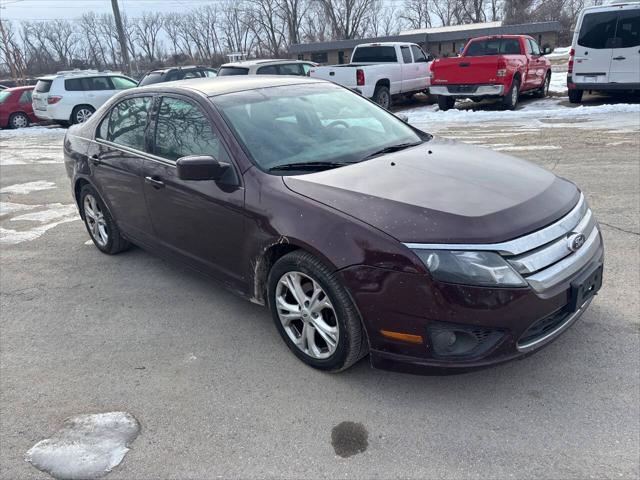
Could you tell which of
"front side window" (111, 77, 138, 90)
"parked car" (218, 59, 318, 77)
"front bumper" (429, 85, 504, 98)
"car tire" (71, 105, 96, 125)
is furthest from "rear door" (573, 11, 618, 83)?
"car tire" (71, 105, 96, 125)

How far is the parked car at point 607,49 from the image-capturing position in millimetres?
12359

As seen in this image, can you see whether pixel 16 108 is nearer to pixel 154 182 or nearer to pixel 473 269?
pixel 154 182

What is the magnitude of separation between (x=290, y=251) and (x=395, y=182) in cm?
74

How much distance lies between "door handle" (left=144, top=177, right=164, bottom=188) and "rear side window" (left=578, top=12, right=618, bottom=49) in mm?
12428

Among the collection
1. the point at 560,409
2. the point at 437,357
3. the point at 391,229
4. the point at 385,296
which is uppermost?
the point at 391,229

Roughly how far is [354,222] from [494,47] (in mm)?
13608

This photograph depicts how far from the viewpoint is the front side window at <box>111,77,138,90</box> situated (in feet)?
59.6

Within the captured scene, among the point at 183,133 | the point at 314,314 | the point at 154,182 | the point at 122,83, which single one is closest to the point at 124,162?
the point at 154,182

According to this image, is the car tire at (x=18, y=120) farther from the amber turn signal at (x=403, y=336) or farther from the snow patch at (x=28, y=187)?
the amber turn signal at (x=403, y=336)

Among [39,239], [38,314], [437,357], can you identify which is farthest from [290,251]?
[39,239]

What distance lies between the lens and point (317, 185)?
3109 mm

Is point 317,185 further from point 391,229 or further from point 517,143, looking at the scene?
point 517,143

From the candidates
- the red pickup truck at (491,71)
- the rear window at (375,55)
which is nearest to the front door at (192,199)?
the red pickup truck at (491,71)

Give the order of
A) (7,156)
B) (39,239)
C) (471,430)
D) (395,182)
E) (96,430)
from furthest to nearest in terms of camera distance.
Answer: (7,156)
(39,239)
(395,182)
(96,430)
(471,430)
